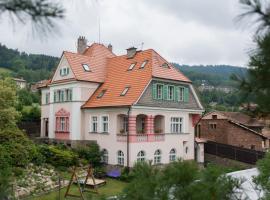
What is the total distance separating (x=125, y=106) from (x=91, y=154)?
419 centimetres

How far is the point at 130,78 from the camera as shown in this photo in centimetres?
3056

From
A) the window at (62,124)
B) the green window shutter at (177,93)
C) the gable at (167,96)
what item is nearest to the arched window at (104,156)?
the window at (62,124)

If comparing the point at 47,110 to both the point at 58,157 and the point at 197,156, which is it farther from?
the point at 197,156

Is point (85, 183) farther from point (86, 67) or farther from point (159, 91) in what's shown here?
point (86, 67)

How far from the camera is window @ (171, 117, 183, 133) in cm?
3072

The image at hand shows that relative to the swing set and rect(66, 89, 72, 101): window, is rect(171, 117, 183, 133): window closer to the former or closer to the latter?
rect(66, 89, 72, 101): window

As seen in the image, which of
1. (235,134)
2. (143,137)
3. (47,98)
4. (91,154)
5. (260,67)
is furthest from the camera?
(235,134)

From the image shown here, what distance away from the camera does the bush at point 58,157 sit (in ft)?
89.8

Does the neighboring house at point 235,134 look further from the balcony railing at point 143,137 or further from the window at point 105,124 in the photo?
the window at point 105,124

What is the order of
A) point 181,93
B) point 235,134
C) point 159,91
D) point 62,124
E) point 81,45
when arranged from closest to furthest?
point 159,91 → point 181,93 → point 62,124 → point 81,45 → point 235,134

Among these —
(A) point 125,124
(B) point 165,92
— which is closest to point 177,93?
(B) point 165,92

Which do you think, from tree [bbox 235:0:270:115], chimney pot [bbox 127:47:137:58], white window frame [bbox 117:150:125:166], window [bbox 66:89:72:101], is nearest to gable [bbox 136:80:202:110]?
white window frame [bbox 117:150:125:166]

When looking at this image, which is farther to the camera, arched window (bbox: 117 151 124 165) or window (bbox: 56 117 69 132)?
window (bbox: 56 117 69 132)

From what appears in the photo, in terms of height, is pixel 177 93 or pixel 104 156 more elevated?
pixel 177 93
